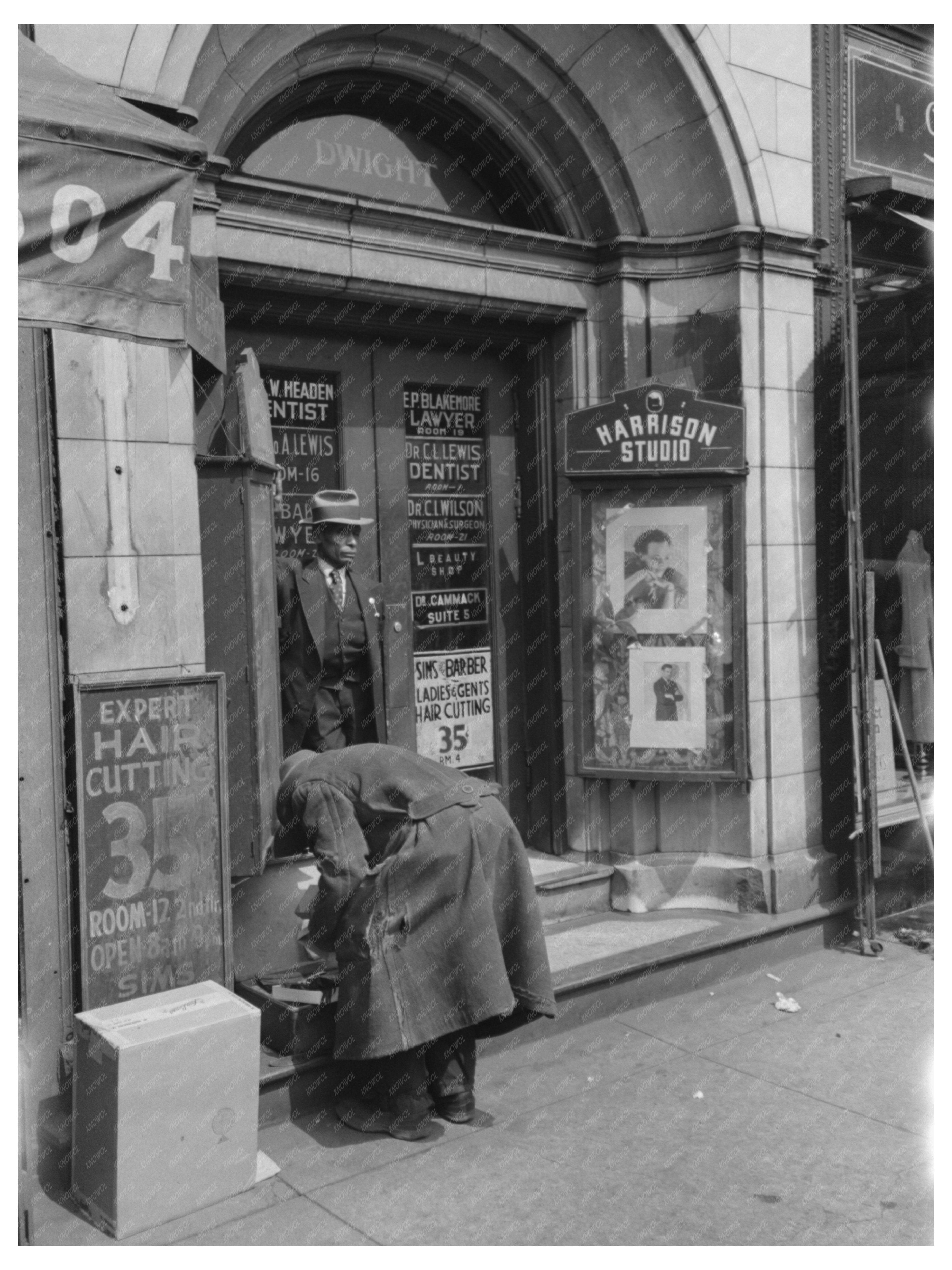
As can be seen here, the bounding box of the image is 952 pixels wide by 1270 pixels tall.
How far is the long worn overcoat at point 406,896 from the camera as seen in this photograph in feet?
16.5

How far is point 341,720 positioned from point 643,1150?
2.68 m

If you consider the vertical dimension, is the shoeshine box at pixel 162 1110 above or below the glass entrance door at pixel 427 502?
below

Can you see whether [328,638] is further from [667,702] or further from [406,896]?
[667,702]

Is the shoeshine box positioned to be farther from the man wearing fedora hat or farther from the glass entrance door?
the glass entrance door

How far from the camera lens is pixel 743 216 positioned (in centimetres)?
762

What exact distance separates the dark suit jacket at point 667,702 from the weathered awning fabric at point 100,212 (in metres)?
4.18

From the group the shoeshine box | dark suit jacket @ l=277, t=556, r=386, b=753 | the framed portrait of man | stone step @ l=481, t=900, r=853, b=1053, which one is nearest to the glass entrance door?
dark suit jacket @ l=277, t=556, r=386, b=753

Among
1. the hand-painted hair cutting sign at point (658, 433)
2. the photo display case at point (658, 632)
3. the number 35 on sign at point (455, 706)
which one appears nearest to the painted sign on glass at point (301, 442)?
the number 35 on sign at point (455, 706)

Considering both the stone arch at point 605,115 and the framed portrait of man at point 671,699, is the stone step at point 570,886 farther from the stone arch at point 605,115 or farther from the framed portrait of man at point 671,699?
the stone arch at point 605,115

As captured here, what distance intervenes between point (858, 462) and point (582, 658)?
1.98 meters

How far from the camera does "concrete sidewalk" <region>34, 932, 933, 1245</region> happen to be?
A: 444 cm
